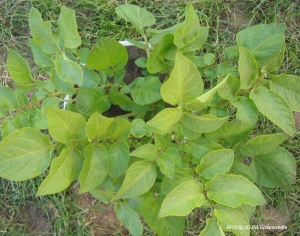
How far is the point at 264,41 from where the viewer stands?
2.61ft

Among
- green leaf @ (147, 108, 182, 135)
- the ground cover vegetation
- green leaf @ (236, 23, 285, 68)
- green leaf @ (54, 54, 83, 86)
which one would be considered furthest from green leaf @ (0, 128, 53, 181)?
green leaf @ (236, 23, 285, 68)

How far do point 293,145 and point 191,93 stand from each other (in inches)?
38.1

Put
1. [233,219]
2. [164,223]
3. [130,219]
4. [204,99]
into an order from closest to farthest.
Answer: [204,99] → [233,219] → [164,223] → [130,219]

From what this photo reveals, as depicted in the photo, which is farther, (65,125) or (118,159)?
(118,159)

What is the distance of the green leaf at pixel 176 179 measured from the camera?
77 cm

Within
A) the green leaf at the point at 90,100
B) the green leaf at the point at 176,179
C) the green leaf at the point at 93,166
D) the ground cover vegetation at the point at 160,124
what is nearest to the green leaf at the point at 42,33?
the ground cover vegetation at the point at 160,124

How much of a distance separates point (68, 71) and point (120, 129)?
0.16 metres

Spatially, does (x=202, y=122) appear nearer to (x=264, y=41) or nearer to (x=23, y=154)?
(x=264, y=41)

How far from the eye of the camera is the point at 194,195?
70 cm

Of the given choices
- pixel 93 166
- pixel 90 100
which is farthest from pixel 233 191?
pixel 90 100

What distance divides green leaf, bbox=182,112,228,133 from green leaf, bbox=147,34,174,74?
184mm

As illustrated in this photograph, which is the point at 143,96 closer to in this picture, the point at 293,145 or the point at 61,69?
the point at 61,69

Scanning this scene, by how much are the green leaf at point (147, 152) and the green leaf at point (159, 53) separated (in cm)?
20

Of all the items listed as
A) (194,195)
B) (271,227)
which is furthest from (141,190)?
(271,227)
